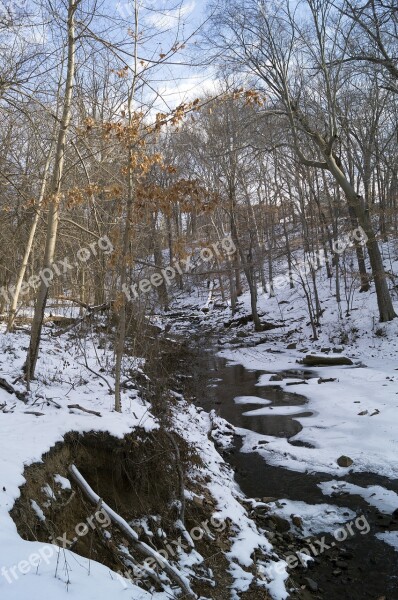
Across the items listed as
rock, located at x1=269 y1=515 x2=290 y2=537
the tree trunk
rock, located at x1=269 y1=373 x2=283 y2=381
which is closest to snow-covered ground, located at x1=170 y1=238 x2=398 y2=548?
rock, located at x1=269 y1=373 x2=283 y2=381

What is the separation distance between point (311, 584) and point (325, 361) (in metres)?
10.1

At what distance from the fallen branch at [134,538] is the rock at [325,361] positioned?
10.8 metres

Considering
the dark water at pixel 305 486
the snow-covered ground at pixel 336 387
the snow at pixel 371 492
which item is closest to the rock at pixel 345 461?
the snow-covered ground at pixel 336 387

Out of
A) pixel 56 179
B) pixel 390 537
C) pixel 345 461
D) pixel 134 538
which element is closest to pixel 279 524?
pixel 390 537

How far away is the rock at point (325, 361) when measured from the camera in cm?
1381

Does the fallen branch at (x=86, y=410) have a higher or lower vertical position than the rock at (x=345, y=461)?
higher

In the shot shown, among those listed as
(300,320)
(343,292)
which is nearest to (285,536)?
(300,320)

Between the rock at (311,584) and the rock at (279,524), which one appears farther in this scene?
the rock at (279,524)

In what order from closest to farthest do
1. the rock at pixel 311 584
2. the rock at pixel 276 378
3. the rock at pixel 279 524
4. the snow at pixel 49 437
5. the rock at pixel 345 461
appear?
the snow at pixel 49 437, the rock at pixel 311 584, the rock at pixel 279 524, the rock at pixel 345 461, the rock at pixel 276 378

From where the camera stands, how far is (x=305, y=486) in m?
6.51

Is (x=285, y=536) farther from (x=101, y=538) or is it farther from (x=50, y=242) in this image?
(x=50, y=242)

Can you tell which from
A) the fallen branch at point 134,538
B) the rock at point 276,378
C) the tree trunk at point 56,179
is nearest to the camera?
the fallen branch at point 134,538

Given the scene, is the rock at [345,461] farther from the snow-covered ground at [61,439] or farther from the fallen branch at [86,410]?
the fallen branch at [86,410]

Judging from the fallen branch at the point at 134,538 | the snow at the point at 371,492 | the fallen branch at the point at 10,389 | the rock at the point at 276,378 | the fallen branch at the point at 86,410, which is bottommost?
the snow at the point at 371,492
